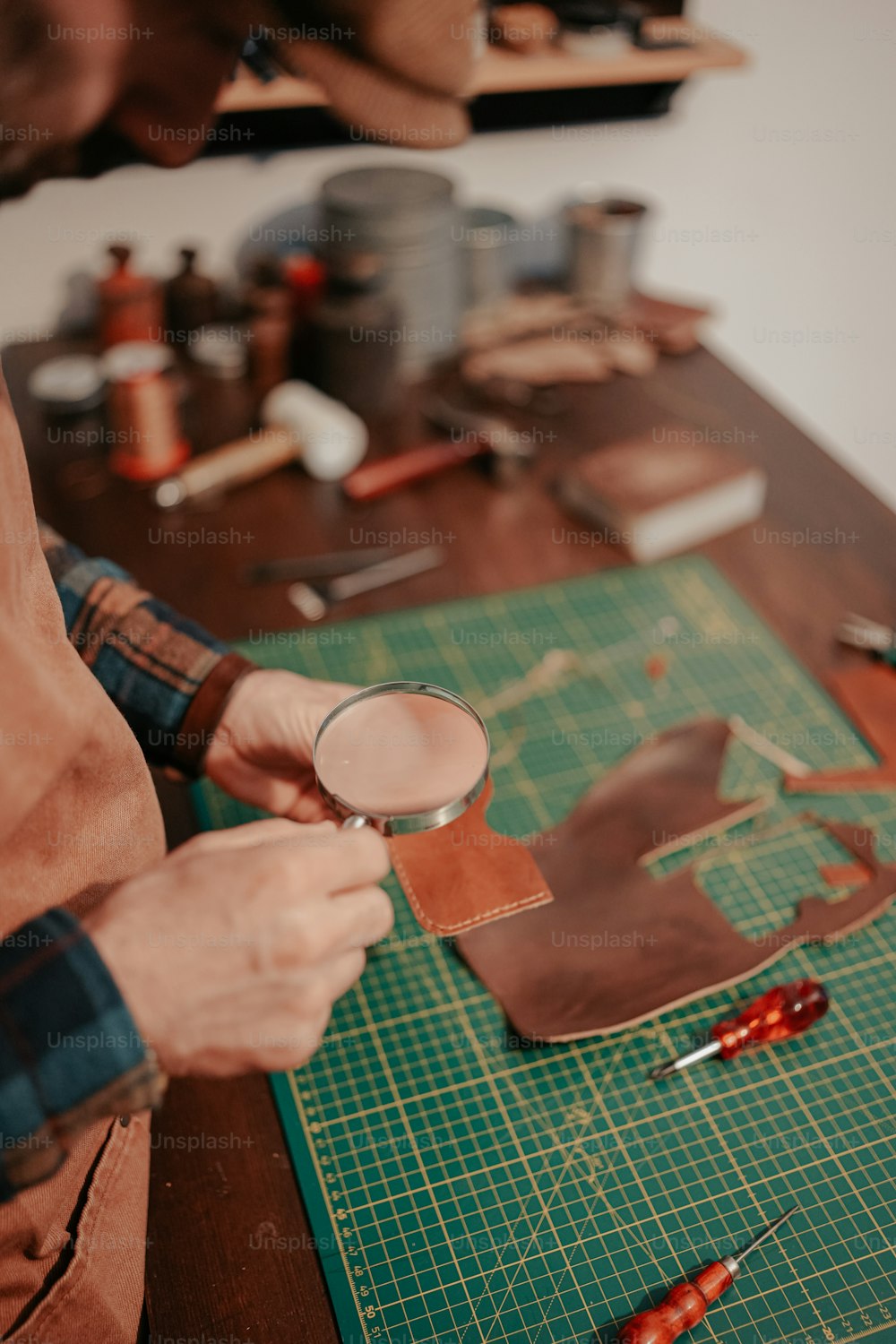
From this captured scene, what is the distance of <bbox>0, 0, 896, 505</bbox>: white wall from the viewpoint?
3193mm

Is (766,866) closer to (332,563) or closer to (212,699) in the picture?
(212,699)

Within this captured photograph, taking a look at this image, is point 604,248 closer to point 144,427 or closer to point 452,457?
point 452,457

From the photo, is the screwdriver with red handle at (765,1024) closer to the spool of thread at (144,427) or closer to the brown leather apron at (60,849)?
the brown leather apron at (60,849)

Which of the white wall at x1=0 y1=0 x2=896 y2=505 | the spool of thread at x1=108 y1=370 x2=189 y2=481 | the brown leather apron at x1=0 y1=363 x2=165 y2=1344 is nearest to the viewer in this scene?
the brown leather apron at x1=0 y1=363 x2=165 y2=1344

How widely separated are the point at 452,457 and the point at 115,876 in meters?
1.75

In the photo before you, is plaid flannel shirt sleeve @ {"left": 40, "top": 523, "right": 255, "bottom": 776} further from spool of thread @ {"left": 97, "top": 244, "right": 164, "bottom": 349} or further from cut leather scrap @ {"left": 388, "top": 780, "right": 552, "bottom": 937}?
spool of thread @ {"left": 97, "top": 244, "right": 164, "bottom": 349}

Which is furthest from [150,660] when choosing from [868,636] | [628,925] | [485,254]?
[485,254]

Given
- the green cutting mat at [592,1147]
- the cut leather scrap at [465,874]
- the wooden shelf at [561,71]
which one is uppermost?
the wooden shelf at [561,71]

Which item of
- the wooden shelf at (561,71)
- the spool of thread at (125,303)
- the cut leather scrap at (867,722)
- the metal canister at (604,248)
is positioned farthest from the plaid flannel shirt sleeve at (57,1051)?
the metal canister at (604,248)

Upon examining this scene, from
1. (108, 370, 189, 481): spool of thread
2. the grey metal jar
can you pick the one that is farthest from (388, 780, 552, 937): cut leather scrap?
the grey metal jar

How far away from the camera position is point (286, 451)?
272cm

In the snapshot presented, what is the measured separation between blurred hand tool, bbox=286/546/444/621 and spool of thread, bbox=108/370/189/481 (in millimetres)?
602

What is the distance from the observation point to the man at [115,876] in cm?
96

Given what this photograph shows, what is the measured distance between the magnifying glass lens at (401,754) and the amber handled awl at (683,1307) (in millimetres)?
665
